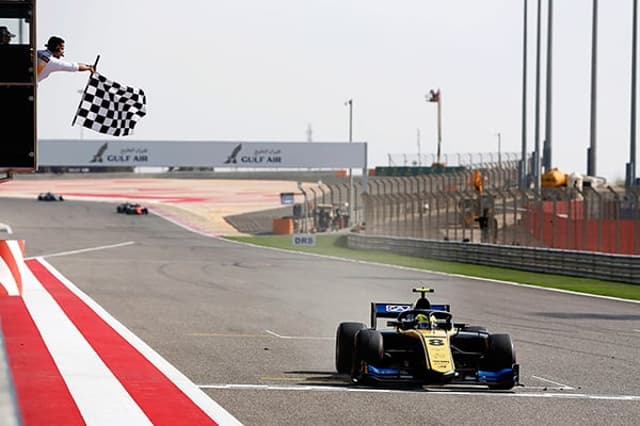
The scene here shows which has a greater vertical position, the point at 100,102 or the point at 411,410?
the point at 100,102

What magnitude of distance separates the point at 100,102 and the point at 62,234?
1698 inches

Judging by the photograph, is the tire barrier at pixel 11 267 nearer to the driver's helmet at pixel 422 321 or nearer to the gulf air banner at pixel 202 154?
the driver's helmet at pixel 422 321

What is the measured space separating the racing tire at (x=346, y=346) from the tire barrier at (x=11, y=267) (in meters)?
8.54

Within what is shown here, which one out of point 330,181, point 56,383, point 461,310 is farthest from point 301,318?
point 330,181

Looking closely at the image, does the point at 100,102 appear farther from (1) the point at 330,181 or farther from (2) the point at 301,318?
(1) the point at 330,181

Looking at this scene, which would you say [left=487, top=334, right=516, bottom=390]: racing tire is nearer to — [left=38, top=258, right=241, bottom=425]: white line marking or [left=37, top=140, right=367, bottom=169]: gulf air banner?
[left=38, top=258, right=241, bottom=425]: white line marking

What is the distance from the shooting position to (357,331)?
1089 cm

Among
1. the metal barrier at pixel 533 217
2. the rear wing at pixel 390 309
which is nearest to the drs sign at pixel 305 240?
the metal barrier at pixel 533 217

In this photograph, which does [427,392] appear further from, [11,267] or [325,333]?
[11,267]

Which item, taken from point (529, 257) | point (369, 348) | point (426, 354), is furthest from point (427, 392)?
point (529, 257)

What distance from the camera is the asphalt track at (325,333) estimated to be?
9219 mm

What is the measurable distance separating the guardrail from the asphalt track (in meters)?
2.84

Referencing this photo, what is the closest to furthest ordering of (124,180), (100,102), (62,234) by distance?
(100,102), (62,234), (124,180)

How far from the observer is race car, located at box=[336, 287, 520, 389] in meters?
10.2
